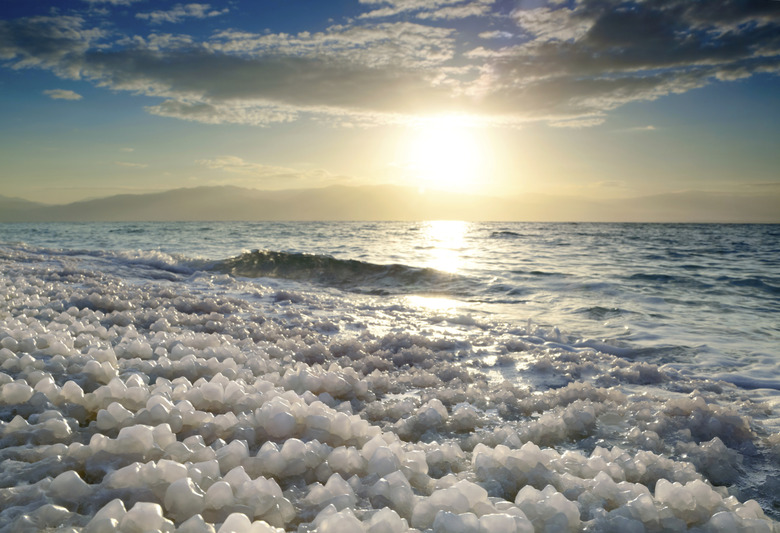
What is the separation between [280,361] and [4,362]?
210 centimetres

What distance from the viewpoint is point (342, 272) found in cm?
1680

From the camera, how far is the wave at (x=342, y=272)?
14045 mm

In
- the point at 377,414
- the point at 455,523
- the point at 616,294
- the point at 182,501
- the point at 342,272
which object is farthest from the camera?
the point at 342,272

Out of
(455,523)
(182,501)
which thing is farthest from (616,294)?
(182,501)

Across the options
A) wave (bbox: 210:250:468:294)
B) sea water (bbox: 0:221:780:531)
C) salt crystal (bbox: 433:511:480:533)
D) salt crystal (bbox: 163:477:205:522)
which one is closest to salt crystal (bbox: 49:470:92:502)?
sea water (bbox: 0:221:780:531)

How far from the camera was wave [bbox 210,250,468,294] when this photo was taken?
46.1 feet

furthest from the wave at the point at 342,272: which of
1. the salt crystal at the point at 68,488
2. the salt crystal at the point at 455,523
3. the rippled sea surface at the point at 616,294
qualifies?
the salt crystal at the point at 68,488

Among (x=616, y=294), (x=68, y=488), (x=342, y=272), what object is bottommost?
(x=342, y=272)

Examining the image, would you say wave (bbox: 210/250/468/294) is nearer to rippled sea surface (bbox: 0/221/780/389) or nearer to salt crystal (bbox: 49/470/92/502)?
rippled sea surface (bbox: 0/221/780/389)

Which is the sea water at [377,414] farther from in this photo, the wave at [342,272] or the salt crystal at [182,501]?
the wave at [342,272]

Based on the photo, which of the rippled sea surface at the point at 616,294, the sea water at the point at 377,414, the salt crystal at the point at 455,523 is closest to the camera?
the salt crystal at the point at 455,523

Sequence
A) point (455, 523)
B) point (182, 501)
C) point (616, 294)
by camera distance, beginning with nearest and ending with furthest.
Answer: point (455, 523)
point (182, 501)
point (616, 294)

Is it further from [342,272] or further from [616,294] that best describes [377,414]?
[342,272]

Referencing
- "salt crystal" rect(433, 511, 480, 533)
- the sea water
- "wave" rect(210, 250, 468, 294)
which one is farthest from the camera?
"wave" rect(210, 250, 468, 294)
